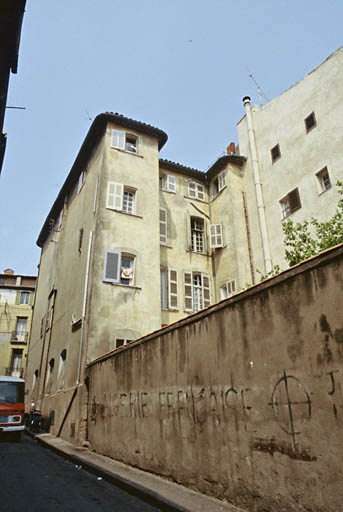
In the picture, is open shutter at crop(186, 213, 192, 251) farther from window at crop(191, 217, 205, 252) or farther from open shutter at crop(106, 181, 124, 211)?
open shutter at crop(106, 181, 124, 211)

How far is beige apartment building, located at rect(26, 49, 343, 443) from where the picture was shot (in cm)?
1368

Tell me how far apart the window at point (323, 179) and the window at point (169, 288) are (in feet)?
22.1

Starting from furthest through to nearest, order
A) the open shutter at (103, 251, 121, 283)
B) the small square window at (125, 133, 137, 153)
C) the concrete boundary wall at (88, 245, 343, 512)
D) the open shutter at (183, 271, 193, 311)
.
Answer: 1. the small square window at (125, 133, 137, 153)
2. the open shutter at (183, 271, 193, 311)
3. the open shutter at (103, 251, 121, 283)
4. the concrete boundary wall at (88, 245, 343, 512)

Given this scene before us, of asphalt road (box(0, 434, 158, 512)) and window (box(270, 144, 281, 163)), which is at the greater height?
window (box(270, 144, 281, 163))

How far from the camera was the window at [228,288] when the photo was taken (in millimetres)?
16055

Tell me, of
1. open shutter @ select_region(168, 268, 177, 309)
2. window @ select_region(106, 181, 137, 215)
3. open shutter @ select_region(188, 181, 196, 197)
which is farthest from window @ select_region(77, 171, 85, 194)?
open shutter @ select_region(168, 268, 177, 309)

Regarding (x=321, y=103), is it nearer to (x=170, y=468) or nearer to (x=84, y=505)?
(x=170, y=468)

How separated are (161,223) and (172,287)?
301cm

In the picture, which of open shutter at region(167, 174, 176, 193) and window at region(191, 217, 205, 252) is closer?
window at region(191, 217, 205, 252)

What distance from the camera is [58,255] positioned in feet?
66.3

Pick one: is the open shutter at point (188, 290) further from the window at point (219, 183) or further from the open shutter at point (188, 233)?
the window at point (219, 183)

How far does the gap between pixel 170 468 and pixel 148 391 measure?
1586 mm

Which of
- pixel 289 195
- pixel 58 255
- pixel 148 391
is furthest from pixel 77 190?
pixel 148 391

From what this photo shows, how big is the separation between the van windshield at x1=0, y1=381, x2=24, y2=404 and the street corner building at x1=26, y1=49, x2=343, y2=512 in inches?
56.0
